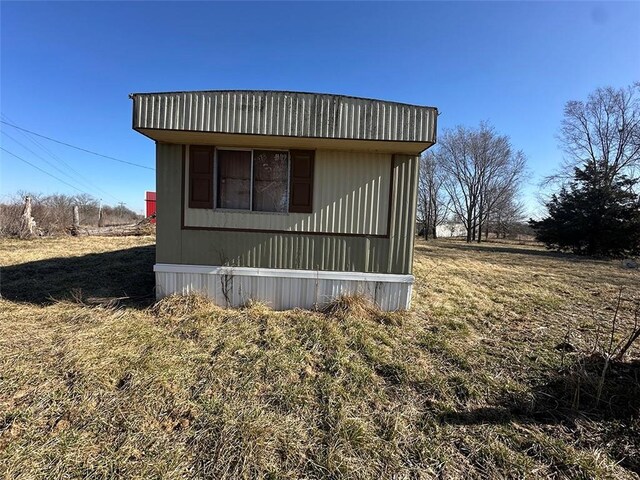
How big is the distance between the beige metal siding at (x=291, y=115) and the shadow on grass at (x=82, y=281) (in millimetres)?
2782

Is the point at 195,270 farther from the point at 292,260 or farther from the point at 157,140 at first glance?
the point at 157,140

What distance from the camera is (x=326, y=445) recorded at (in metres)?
2.16

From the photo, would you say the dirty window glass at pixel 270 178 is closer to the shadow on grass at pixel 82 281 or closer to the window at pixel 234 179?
the window at pixel 234 179

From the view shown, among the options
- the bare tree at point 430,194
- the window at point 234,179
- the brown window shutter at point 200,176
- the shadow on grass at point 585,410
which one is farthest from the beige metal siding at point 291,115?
the bare tree at point 430,194

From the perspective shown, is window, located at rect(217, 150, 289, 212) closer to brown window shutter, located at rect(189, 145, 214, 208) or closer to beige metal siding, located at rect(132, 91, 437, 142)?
brown window shutter, located at rect(189, 145, 214, 208)

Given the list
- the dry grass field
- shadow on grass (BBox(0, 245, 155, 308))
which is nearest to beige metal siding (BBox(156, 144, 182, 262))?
the dry grass field

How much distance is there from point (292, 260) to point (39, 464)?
3.29 meters

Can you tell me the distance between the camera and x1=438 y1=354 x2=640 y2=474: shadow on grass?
2.31 metres

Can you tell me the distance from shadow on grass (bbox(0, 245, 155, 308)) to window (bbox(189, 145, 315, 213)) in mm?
2004

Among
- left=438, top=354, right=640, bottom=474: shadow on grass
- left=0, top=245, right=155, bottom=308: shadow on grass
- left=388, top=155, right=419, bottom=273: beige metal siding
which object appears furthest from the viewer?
left=0, top=245, right=155, bottom=308: shadow on grass

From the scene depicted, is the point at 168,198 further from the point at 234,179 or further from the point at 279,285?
the point at 279,285

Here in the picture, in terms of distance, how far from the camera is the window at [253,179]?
460 cm

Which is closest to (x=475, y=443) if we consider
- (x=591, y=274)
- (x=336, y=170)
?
(x=336, y=170)

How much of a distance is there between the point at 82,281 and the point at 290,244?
169 inches
